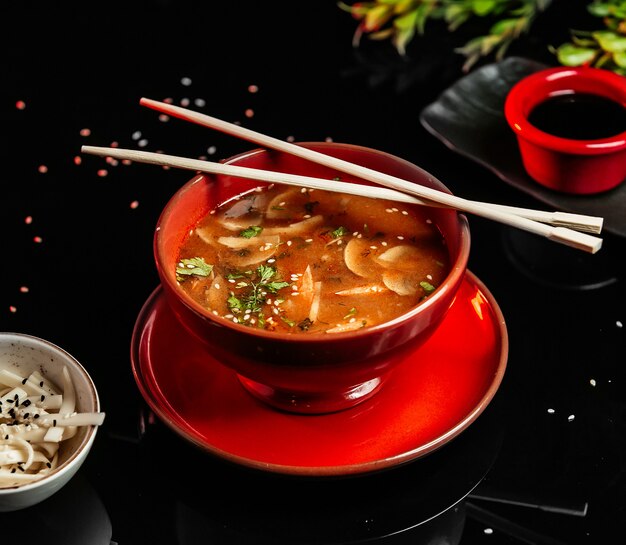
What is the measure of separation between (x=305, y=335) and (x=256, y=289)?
0.27 metres

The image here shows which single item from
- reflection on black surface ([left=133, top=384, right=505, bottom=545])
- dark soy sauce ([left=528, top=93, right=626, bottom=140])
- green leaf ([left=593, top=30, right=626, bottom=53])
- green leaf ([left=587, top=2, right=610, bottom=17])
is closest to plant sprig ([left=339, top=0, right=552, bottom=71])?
green leaf ([left=587, top=2, right=610, bottom=17])

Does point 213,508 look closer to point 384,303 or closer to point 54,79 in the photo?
point 384,303

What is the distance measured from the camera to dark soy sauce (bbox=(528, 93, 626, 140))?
2.87 meters

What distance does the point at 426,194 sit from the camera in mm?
2203

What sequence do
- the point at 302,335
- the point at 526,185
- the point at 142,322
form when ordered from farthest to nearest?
the point at 526,185 → the point at 142,322 → the point at 302,335

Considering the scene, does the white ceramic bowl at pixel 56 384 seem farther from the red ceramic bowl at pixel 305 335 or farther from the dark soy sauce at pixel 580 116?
the dark soy sauce at pixel 580 116

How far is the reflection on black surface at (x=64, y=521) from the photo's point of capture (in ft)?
6.85

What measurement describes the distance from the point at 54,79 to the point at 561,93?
1.62 m

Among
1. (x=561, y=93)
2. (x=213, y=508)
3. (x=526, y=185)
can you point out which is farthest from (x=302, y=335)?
(x=561, y=93)

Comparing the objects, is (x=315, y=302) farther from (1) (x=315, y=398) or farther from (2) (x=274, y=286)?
(1) (x=315, y=398)

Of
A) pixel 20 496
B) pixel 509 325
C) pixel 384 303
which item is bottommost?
pixel 509 325

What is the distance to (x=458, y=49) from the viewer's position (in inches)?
133

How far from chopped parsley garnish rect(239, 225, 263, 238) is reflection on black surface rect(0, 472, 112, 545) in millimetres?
658

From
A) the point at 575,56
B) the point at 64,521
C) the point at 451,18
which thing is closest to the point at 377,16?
the point at 451,18
